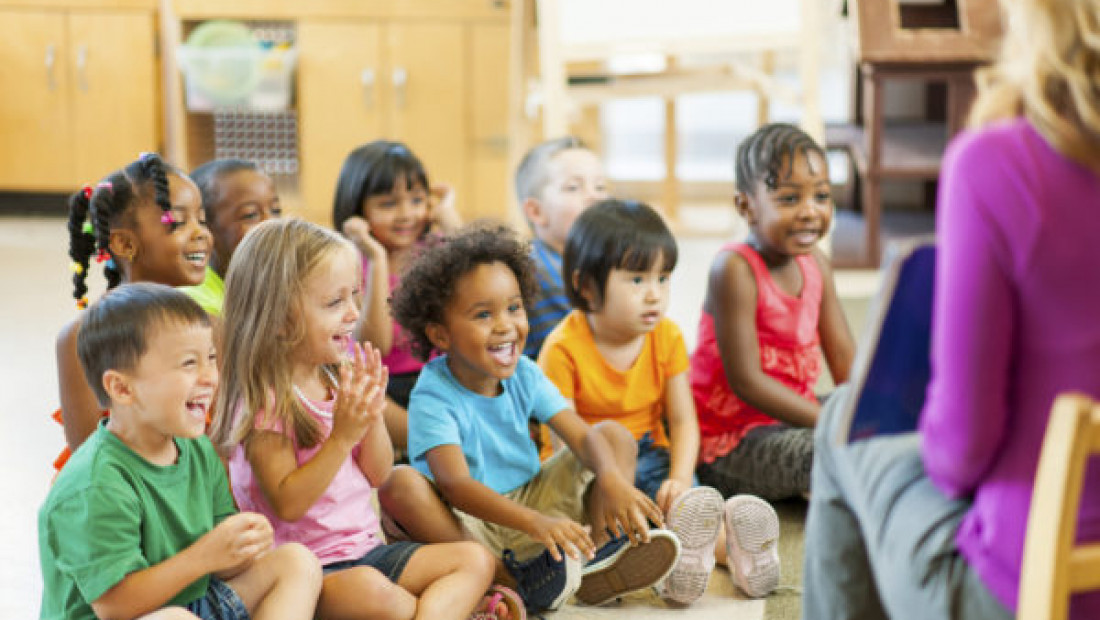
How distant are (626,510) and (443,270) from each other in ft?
1.37

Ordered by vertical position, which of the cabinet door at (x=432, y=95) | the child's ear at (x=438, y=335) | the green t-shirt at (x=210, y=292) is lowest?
the child's ear at (x=438, y=335)

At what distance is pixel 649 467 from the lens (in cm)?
210

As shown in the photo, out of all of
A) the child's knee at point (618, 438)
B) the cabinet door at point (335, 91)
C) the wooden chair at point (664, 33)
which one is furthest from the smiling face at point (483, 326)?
the cabinet door at point (335, 91)

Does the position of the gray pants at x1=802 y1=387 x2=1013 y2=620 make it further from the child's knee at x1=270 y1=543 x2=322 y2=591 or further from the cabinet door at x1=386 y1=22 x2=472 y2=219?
the cabinet door at x1=386 y1=22 x2=472 y2=219

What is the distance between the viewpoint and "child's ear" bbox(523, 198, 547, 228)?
8.72ft

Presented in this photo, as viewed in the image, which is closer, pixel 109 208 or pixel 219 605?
pixel 219 605

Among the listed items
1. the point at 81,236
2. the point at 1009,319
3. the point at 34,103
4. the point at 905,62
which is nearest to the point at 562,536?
the point at 1009,319

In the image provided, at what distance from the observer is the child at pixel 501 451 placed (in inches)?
69.9

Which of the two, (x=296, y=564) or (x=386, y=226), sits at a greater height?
(x=386, y=226)

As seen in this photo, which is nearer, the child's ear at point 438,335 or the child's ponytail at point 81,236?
the child's ear at point 438,335

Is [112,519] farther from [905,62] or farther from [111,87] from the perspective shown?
[111,87]

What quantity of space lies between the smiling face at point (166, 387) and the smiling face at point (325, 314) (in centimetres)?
22

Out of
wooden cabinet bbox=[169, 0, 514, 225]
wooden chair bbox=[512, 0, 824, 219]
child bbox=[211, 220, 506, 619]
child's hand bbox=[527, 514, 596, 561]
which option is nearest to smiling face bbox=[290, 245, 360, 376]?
child bbox=[211, 220, 506, 619]

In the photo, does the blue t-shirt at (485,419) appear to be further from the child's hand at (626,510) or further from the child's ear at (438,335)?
the child's hand at (626,510)
